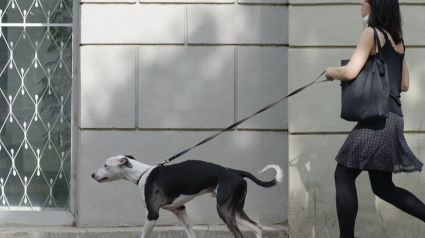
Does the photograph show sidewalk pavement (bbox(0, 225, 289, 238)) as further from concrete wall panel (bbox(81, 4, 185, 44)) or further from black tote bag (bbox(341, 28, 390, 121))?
black tote bag (bbox(341, 28, 390, 121))

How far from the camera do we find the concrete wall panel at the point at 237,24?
778cm

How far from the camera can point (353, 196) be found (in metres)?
5.96

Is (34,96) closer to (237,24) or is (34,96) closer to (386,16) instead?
(237,24)

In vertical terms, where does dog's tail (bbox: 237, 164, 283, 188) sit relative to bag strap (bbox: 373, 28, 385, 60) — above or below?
below

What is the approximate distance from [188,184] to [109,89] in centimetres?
190

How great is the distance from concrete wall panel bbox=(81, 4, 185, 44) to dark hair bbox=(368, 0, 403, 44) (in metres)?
2.30

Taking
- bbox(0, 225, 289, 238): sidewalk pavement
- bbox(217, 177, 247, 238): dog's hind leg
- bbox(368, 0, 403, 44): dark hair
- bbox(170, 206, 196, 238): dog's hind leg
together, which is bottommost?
bbox(0, 225, 289, 238): sidewalk pavement

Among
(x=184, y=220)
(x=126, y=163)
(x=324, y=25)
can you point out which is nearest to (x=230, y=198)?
(x=184, y=220)

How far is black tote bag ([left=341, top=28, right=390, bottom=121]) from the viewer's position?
5.77 m

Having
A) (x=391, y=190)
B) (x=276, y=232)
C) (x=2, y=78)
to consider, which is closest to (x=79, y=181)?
(x=2, y=78)

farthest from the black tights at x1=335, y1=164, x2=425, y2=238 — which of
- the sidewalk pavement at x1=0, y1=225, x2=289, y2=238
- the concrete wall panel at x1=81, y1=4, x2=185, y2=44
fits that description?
the concrete wall panel at x1=81, y1=4, x2=185, y2=44

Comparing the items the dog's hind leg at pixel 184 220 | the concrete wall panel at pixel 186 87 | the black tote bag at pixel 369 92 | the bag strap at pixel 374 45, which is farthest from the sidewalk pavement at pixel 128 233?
the bag strap at pixel 374 45

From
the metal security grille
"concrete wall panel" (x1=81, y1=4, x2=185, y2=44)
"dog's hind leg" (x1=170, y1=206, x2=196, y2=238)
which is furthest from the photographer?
the metal security grille

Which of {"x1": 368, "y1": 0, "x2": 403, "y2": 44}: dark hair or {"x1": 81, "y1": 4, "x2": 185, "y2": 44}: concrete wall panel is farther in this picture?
{"x1": 81, "y1": 4, "x2": 185, "y2": 44}: concrete wall panel
